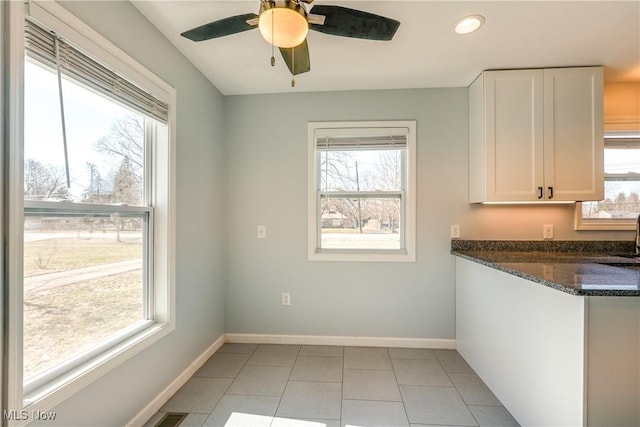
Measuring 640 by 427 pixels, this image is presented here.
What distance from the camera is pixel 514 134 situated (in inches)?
90.5

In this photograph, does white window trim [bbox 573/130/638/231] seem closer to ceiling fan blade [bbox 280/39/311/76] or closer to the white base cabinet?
the white base cabinet

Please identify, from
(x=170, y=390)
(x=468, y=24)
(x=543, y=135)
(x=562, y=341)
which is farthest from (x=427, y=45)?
(x=170, y=390)

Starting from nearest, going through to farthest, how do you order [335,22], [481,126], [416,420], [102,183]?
[335,22] < [102,183] < [416,420] < [481,126]

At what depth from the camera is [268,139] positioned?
9.21 feet

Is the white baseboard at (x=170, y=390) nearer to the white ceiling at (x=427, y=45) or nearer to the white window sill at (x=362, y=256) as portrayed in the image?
the white window sill at (x=362, y=256)

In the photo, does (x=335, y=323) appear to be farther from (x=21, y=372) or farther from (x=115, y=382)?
(x=21, y=372)

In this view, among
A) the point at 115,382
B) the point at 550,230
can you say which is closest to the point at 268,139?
the point at 115,382

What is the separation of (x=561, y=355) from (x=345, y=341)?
171cm

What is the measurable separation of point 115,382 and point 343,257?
1.86 m

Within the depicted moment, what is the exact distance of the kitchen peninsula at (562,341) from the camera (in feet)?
4.07

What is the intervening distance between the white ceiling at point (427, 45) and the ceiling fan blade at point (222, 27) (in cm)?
24

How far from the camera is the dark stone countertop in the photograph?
125cm

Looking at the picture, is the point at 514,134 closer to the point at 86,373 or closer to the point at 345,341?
the point at 345,341

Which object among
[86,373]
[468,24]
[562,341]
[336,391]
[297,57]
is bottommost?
[336,391]
